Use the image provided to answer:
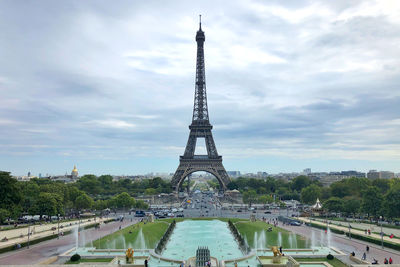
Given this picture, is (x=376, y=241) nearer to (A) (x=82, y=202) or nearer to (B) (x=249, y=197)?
(A) (x=82, y=202)

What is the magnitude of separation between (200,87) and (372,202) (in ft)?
217

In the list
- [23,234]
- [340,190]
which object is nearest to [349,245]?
[23,234]

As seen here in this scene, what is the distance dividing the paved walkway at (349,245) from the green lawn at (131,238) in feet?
68.3

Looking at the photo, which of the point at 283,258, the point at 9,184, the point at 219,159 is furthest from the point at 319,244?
the point at 219,159

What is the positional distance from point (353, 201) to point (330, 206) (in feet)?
15.4

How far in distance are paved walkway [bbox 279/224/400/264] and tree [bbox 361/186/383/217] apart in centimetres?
1362

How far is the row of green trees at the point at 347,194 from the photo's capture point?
5656 cm

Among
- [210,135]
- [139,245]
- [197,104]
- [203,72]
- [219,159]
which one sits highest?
[203,72]

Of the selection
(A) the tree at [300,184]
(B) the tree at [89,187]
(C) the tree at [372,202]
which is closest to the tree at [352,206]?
(C) the tree at [372,202]

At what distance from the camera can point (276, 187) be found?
143125mm

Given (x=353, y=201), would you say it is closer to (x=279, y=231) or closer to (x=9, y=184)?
(x=279, y=231)

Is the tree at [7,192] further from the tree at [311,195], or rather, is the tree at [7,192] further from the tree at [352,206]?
the tree at [311,195]

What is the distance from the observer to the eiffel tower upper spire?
111188 mm

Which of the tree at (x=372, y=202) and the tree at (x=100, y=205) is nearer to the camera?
the tree at (x=372, y=202)
